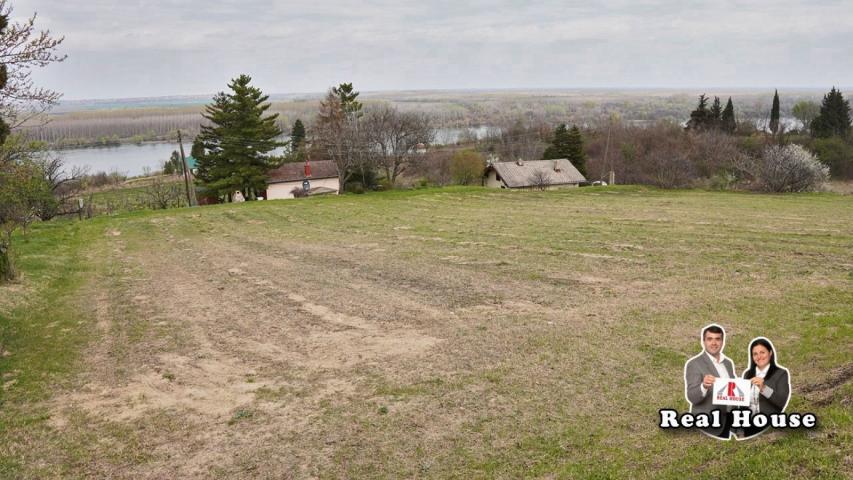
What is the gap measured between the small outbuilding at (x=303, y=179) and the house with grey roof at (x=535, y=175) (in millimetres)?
12671

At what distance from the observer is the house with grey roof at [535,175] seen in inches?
Answer: 1825

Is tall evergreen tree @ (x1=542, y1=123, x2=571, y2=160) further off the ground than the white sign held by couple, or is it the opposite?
tall evergreen tree @ (x1=542, y1=123, x2=571, y2=160)

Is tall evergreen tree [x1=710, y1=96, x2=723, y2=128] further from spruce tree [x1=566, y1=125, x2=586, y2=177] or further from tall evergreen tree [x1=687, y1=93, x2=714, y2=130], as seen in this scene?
spruce tree [x1=566, y1=125, x2=586, y2=177]

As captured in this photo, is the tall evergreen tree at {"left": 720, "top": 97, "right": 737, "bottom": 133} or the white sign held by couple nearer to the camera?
the white sign held by couple

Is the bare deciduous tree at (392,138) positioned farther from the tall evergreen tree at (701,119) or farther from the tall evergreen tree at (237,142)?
the tall evergreen tree at (701,119)

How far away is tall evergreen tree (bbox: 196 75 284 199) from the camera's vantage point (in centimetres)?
4112

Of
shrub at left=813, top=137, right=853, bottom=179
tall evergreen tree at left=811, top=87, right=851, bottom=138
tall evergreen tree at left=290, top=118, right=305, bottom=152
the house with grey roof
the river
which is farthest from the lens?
the river

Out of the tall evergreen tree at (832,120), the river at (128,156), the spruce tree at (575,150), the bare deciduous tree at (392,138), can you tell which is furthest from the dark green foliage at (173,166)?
the tall evergreen tree at (832,120)

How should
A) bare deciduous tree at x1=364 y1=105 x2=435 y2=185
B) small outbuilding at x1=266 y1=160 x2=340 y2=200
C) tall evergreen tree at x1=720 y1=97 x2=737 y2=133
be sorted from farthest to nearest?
tall evergreen tree at x1=720 y1=97 x2=737 y2=133 < small outbuilding at x1=266 y1=160 x2=340 y2=200 < bare deciduous tree at x1=364 y1=105 x2=435 y2=185

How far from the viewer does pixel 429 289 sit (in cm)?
1399

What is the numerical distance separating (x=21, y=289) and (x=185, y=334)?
612 centimetres

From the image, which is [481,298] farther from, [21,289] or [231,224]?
[231,224]

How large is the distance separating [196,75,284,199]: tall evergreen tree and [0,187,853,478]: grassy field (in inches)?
835

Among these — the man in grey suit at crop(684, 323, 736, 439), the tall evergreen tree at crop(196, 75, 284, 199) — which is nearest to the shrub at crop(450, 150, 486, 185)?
the tall evergreen tree at crop(196, 75, 284, 199)
